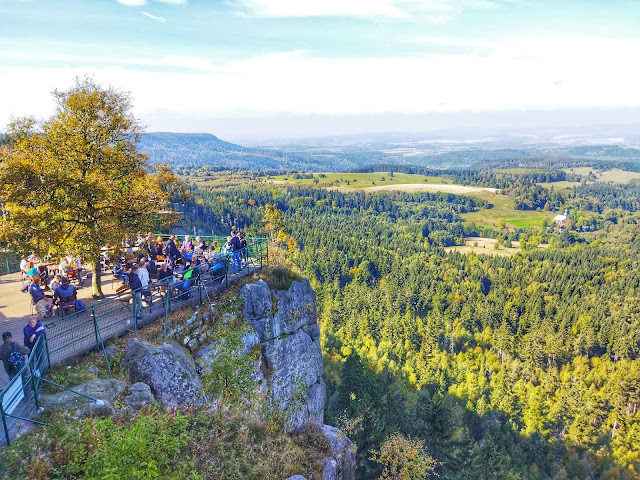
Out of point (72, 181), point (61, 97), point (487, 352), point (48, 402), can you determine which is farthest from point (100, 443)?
point (487, 352)

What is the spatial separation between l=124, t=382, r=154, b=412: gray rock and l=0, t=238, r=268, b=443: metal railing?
1234 mm

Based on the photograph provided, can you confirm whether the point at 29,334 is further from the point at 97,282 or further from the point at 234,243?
the point at 234,243

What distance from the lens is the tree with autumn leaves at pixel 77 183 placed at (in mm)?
13352

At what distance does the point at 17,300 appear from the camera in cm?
1666

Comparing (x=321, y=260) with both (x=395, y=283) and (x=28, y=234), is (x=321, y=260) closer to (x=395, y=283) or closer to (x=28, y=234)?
(x=395, y=283)

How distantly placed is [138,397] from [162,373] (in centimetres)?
124

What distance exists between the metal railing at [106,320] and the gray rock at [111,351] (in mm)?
202

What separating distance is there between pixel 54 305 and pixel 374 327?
71.5m

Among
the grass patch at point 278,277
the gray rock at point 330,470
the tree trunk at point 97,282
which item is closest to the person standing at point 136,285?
the tree trunk at point 97,282

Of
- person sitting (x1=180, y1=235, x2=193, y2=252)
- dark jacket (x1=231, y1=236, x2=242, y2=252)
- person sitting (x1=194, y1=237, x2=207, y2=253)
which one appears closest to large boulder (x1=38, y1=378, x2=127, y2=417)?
dark jacket (x1=231, y1=236, x2=242, y2=252)

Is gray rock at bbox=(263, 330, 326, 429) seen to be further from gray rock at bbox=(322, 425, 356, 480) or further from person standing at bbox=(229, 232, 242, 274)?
person standing at bbox=(229, 232, 242, 274)

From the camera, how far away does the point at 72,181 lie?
13977mm

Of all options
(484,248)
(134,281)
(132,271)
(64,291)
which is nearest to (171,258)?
(132,271)

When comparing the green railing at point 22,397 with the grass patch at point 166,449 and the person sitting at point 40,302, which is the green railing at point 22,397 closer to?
the grass patch at point 166,449
